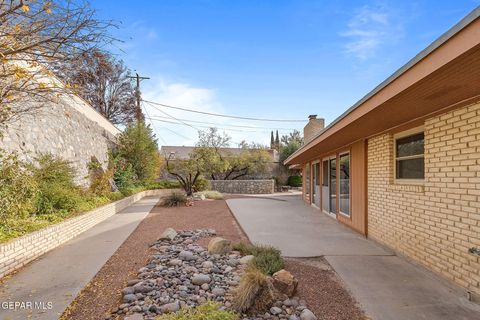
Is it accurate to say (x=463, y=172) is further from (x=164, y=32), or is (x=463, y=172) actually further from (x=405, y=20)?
(x=164, y=32)

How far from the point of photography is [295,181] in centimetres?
2678

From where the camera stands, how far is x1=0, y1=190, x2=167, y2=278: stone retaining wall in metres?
3.85

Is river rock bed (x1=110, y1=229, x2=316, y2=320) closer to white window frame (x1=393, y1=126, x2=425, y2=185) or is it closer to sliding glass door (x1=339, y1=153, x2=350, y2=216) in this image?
white window frame (x1=393, y1=126, x2=425, y2=185)

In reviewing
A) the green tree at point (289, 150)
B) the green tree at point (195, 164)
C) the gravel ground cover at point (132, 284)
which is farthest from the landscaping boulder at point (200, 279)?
the green tree at point (289, 150)

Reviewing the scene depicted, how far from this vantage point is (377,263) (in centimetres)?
445

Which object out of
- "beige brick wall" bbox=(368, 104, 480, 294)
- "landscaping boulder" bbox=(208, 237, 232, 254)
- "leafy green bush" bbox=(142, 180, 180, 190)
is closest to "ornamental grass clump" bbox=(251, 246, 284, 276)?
"landscaping boulder" bbox=(208, 237, 232, 254)

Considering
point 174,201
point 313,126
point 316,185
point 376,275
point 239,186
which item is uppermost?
point 313,126

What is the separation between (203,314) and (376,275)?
259cm

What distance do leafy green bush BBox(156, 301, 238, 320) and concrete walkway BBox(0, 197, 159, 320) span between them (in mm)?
1132

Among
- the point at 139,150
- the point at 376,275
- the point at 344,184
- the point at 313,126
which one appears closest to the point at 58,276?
the point at 376,275

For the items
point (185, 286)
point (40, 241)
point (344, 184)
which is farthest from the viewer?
point (344, 184)

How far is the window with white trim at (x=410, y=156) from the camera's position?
184 inches

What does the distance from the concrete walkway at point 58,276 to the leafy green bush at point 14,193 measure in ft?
3.04

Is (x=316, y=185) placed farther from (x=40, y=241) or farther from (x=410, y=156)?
(x=40, y=241)
